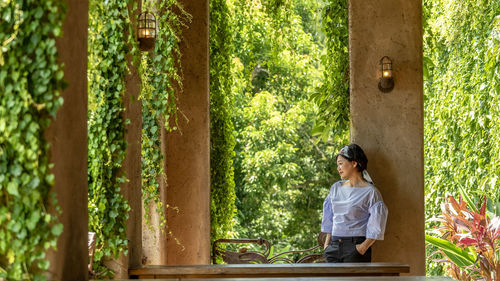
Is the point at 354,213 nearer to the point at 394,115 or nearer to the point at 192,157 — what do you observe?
the point at 394,115

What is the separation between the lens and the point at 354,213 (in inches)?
192

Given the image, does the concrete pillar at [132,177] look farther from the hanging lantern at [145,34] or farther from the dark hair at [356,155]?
the dark hair at [356,155]

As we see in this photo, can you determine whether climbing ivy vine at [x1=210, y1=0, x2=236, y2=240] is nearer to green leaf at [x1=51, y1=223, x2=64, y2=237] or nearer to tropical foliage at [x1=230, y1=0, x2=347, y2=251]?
green leaf at [x1=51, y1=223, x2=64, y2=237]

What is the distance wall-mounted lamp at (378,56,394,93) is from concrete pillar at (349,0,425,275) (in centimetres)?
4

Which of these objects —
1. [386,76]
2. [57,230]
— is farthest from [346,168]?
[57,230]

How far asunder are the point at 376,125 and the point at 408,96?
1.06 feet

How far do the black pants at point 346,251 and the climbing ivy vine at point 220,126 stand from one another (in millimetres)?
2577

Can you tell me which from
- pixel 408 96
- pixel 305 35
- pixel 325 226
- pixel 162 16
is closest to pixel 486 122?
pixel 408 96

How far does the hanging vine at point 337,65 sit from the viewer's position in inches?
246

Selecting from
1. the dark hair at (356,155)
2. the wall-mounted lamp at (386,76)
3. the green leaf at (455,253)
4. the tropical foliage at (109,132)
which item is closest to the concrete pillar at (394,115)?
the wall-mounted lamp at (386,76)

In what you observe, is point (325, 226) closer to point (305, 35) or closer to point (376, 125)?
point (376, 125)

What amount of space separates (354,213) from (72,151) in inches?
95.5

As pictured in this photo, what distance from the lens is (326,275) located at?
3885 mm

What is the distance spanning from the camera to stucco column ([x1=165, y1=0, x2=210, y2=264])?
646 cm
